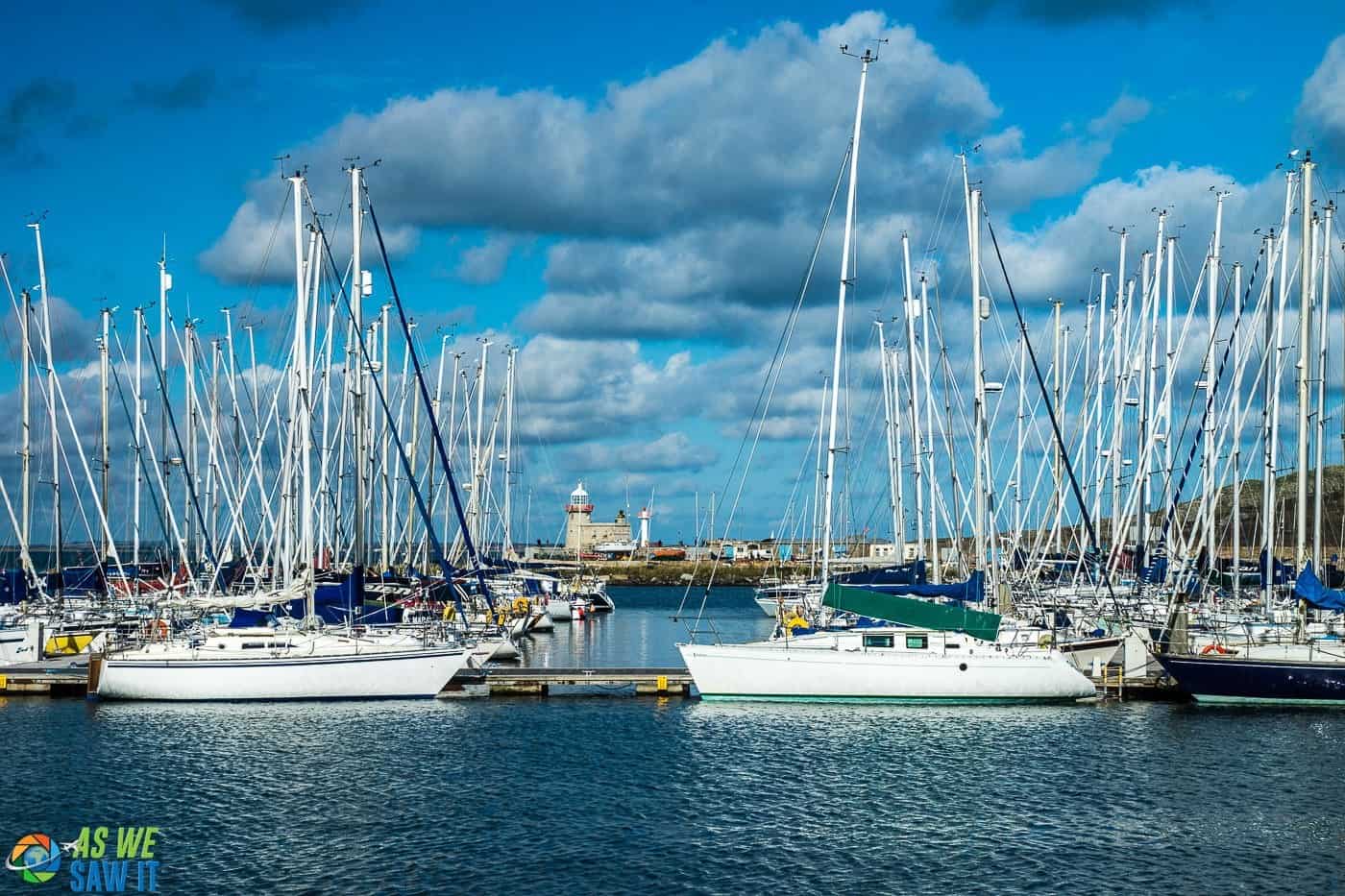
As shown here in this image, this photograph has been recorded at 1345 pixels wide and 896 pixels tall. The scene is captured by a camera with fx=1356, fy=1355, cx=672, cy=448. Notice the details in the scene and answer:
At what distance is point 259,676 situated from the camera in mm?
42281

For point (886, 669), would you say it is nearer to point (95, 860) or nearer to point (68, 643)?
point (95, 860)

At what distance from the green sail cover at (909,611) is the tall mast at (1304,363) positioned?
11209 mm

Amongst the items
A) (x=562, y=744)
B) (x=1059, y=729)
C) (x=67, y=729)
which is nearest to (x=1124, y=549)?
(x=1059, y=729)

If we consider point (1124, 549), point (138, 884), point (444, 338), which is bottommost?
point (138, 884)

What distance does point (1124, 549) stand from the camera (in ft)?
209

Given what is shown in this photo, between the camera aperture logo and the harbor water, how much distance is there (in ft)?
1.34

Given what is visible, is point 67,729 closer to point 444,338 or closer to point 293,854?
point 293,854

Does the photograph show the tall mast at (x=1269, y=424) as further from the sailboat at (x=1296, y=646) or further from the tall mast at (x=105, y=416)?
the tall mast at (x=105, y=416)

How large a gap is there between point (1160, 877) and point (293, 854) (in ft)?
53.0

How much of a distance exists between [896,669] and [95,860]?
23.4 meters

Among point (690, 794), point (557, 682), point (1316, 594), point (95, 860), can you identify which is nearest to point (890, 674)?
point (690, 794)

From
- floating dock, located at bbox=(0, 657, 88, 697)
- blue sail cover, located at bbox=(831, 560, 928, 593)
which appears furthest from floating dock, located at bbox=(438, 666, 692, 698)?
blue sail cover, located at bbox=(831, 560, 928, 593)

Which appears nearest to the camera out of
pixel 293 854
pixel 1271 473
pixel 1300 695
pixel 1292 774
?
pixel 293 854

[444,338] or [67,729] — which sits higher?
[444,338]
